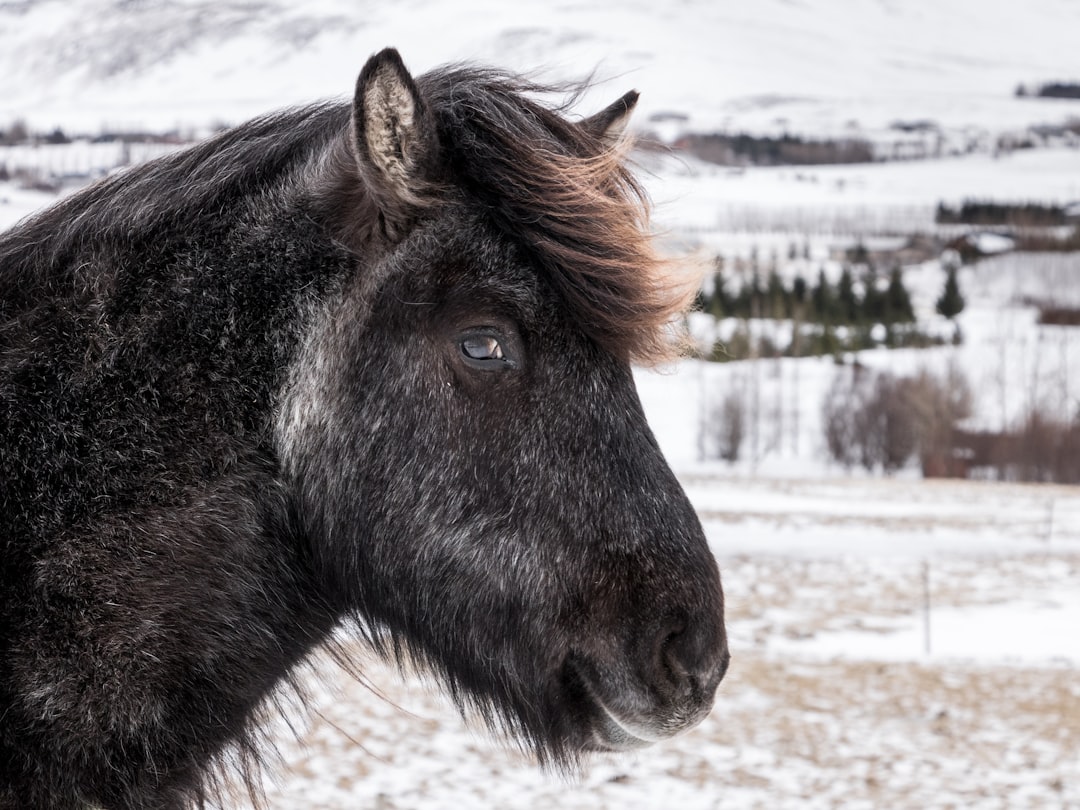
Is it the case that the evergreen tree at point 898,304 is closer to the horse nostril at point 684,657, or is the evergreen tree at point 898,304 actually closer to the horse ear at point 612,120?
the horse ear at point 612,120

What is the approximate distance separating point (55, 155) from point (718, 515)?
35514 mm

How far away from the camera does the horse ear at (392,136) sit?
2.34 metres

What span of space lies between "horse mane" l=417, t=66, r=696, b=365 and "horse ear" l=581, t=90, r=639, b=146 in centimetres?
19

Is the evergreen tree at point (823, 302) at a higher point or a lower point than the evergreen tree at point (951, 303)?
higher

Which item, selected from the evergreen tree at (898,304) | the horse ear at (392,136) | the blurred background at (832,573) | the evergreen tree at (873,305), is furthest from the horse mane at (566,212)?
the evergreen tree at (873,305)

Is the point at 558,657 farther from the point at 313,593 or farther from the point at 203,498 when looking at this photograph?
the point at 203,498

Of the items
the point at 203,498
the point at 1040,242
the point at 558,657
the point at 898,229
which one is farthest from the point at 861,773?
the point at 898,229

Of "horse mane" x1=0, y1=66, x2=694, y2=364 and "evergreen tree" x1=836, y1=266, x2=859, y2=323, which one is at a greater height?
"horse mane" x1=0, y1=66, x2=694, y2=364

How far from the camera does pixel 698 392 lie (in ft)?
192

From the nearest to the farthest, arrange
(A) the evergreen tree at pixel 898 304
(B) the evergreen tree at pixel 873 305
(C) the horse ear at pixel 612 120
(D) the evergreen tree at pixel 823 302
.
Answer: (C) the horse ear at pixel 612 120
(A) the evergreen tree at pixel 898 304
(B) the evergreen tree at pixel 873 305
(D) the evergreen tree at pixel 823 302

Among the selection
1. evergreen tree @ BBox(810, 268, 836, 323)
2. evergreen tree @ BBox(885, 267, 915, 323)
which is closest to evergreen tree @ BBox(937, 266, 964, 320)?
evergreen tree @ BBox(885, 267, 915, 323)

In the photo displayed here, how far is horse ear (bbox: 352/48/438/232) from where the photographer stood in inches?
92.1

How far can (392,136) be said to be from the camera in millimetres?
2445

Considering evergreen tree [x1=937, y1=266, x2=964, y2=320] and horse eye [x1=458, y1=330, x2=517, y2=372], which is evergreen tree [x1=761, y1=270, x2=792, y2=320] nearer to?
evergreen tree [x1=937, y1=266, x2=964, y2=320]
